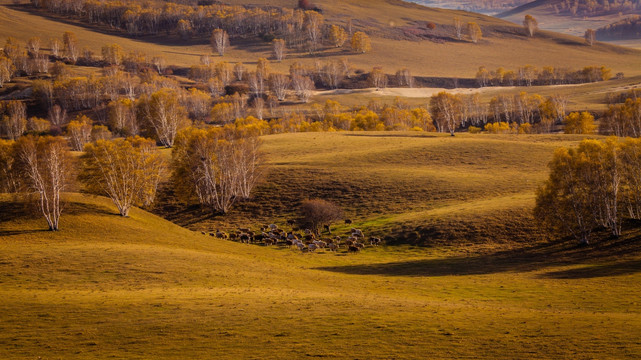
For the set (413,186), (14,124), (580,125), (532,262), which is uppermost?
(14,124)

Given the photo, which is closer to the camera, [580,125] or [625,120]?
[625,120]

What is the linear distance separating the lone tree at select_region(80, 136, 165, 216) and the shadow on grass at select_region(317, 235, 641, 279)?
2798 cm

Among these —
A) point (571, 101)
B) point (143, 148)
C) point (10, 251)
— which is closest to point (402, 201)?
point (143, 148)

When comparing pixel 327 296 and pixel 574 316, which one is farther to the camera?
pixel 327 296

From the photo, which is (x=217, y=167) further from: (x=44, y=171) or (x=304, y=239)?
(x=44, y=171)

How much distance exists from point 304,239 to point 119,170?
83.3ft

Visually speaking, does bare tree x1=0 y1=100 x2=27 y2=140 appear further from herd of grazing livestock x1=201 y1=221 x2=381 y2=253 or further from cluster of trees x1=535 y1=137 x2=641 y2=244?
cluster of trees x1=535 y1=137 x2=641 y2=244

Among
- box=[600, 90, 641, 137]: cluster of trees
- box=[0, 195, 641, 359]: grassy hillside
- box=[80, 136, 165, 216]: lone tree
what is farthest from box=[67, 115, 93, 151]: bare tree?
box=[600, 90, 641, 137]: cluster of trees

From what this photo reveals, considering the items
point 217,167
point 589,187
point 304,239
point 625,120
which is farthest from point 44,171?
point 625,120

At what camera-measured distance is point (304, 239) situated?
6856cm

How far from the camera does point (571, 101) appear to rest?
195 m

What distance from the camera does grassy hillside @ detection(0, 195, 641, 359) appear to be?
24.4m

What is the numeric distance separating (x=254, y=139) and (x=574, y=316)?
67.6 meters

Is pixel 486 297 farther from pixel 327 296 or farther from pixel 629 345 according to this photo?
pixel 629 345
